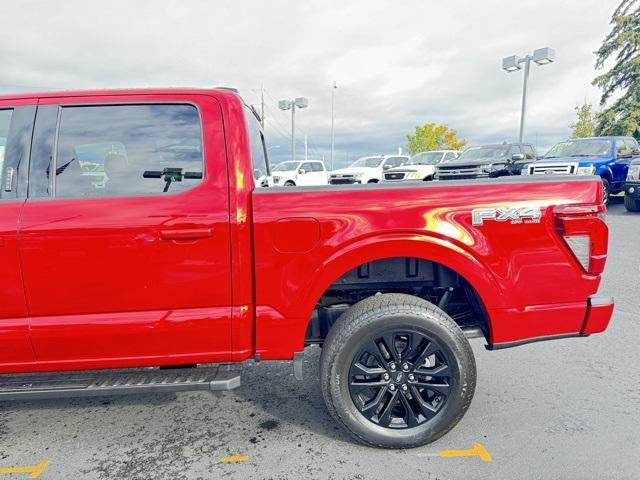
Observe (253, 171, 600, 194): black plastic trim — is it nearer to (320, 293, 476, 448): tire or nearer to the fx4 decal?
the fx4 decal

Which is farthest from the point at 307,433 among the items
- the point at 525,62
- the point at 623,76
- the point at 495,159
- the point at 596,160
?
the point at 623,76

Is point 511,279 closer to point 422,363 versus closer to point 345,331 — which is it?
point 422,363

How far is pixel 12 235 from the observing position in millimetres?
2012

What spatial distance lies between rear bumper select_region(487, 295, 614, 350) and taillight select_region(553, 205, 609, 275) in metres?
0.29

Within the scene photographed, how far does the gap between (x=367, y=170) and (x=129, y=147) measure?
1653cm

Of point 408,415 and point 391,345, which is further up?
point 391,345

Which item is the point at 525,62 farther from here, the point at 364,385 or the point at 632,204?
the point at 364,385

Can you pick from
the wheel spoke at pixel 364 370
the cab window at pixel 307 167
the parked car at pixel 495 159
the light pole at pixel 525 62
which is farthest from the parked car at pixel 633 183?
the cab window at pixel 307 167

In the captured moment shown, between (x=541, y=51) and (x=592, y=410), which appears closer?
(x=592, y=410)

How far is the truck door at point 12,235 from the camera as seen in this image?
2020mm

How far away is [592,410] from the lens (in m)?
2.64

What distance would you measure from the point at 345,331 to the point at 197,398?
4.58 ft

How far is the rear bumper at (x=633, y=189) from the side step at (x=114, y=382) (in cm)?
1225

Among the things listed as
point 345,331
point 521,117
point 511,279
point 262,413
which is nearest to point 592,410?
point 511,279
